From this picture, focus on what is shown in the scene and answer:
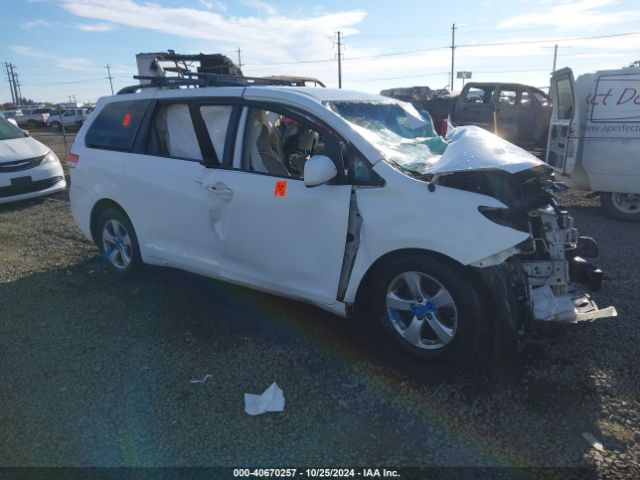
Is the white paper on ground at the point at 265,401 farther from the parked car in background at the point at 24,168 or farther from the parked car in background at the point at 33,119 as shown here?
the parked car in background at the point at 33,119

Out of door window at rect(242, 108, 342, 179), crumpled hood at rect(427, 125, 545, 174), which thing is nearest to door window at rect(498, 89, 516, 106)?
door window at rect(242, 108, 342, 179)

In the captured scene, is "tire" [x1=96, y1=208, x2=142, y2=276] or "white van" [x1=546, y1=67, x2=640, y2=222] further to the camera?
"white van" [x1=546, y1=67, x2=640, y2=222]

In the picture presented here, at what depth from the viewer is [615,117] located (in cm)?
695

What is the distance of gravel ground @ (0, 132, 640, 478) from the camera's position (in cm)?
260

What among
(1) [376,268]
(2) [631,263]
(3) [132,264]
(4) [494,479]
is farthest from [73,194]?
(2) [631,263]

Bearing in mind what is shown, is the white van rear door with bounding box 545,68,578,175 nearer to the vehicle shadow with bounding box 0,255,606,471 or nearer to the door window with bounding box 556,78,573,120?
the door window with bounding box 556,78,573,120

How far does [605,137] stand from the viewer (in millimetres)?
7082

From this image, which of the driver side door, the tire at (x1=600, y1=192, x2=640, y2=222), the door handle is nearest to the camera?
the driver side door

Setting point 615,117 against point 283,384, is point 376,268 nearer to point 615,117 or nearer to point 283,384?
point 283,384

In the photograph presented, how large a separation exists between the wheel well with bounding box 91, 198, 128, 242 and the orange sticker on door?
78.9 inches

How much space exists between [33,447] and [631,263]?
5.64m

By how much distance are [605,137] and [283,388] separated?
631 cm

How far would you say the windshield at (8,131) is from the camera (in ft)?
29.0

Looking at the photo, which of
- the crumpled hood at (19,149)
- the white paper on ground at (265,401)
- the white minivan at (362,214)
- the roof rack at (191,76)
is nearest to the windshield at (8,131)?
the crumpled hood at (19,149)
